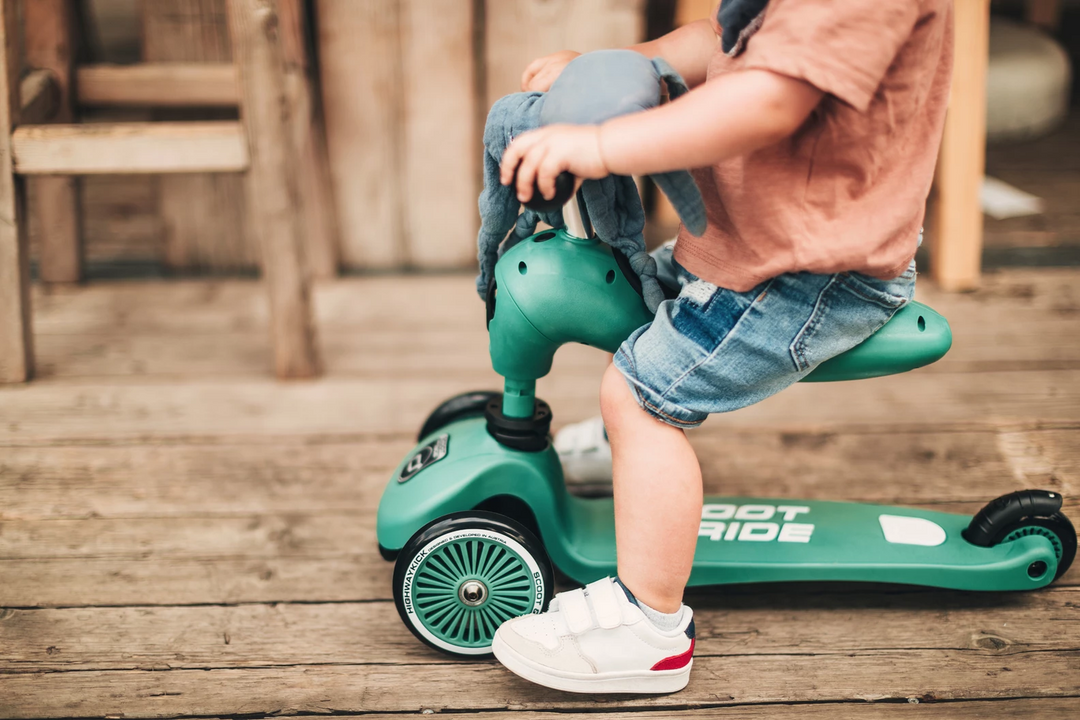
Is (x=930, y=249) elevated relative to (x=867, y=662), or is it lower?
elevated

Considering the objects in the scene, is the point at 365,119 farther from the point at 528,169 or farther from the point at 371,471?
the point at 528,169

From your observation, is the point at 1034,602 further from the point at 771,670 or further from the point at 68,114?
the point at 68,114

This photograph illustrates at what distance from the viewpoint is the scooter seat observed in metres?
1.02

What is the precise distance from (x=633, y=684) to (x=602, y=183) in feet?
1.77

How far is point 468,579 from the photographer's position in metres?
1.08

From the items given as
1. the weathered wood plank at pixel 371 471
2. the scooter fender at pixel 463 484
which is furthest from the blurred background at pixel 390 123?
the scooter fender at pixel 463 484

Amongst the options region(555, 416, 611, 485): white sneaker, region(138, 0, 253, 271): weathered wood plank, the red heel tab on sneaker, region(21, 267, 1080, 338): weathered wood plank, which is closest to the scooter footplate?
the red heel tab on sneaker

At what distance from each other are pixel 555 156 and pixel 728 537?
586 mm

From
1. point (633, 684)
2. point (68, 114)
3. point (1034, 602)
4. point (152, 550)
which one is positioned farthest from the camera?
point (68, 114)

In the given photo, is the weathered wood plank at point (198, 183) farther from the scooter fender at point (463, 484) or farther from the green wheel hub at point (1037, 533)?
the green wheel hub at point (1037, 533)

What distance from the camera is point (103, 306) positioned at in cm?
204

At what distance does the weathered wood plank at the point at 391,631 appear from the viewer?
1109 millimetres

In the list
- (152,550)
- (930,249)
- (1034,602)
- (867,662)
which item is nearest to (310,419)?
(152,550)

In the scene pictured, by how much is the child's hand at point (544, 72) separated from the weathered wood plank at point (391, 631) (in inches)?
26.0
